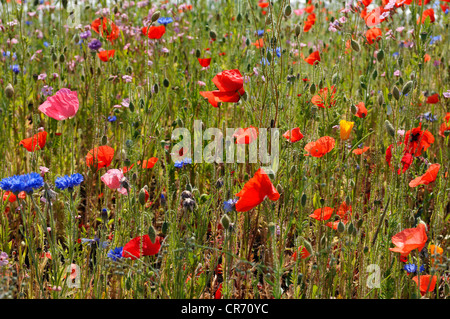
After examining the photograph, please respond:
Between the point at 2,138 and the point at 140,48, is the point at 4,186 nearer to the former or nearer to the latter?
the point at 2,138

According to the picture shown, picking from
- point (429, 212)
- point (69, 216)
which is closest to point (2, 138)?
point (69, 216)

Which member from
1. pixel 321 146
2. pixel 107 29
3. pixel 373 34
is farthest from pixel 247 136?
pixel 107 29

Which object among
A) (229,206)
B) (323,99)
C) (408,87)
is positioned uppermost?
(408,87)

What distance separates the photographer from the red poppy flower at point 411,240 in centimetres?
138

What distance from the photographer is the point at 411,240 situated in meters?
1.42

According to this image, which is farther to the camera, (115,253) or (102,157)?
(102,157)

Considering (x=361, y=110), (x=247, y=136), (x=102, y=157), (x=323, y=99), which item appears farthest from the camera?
(x=361, y=110)

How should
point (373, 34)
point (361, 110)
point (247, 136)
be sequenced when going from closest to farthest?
point (247, 136) < point (361, 110) < point (373, 34)

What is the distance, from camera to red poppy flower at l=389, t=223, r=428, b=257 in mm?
1378

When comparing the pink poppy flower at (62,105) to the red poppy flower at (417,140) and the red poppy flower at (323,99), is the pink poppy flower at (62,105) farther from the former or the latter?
the red poppy flower at (417,140)

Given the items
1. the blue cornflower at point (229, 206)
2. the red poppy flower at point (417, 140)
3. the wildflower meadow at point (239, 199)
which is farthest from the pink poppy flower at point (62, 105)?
the red poppy flower at point (417, 140)

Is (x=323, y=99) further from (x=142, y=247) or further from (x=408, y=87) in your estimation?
(x=142, y=247)
